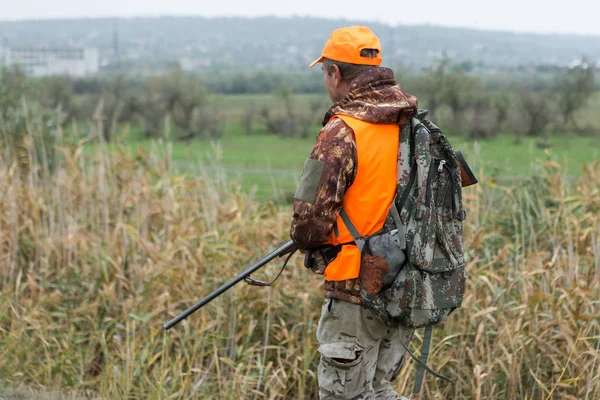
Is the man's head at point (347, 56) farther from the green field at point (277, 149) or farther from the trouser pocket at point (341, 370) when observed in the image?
the green field at point (277, 149)

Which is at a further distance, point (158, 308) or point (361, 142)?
point (158, 308)

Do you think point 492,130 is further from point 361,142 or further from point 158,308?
point 361,142

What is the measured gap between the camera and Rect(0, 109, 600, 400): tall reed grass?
4633 millimetres

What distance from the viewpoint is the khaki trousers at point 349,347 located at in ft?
10.9

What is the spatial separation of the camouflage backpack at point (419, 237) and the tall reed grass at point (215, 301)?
1.24m

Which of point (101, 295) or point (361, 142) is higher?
point (361, 142)

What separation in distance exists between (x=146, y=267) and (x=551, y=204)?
134 inches

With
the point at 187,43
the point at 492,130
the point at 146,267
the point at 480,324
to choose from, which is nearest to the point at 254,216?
the point at 146,267

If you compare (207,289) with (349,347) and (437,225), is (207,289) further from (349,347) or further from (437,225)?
(437,225)

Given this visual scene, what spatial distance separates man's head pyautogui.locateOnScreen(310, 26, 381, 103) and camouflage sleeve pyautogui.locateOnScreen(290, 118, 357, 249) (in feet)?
0.74

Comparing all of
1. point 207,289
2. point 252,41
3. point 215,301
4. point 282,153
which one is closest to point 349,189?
point 215,301

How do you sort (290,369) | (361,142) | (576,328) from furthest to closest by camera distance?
(290,369), (576,328), (361,142)

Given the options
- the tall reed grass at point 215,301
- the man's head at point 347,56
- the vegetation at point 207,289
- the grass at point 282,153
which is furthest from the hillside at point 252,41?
the man's head at point 347,56

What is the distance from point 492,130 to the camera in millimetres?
20688
